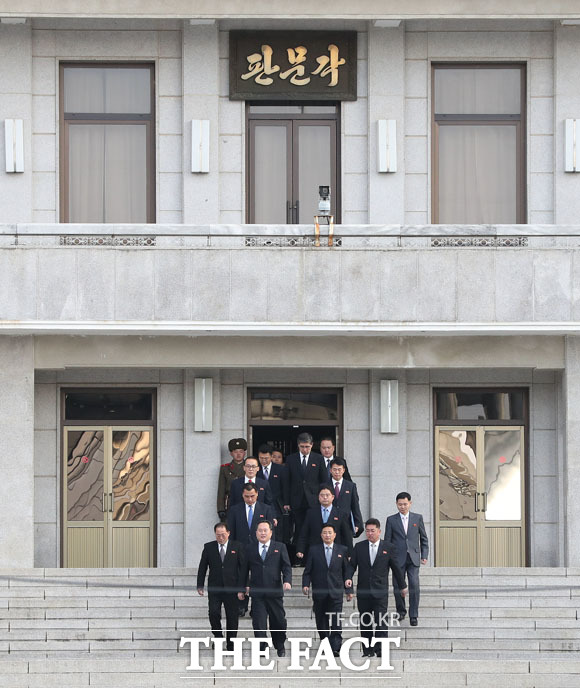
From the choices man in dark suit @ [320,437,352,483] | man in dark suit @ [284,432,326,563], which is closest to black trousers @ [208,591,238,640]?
man in dark suit @ [284,432,326,563]

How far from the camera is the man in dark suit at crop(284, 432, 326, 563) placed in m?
20.9

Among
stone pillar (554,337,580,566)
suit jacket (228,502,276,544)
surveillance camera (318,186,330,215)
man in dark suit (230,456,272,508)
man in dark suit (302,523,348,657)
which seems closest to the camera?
man in dark suit (302,523,348,657)

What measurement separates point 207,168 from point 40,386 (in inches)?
159

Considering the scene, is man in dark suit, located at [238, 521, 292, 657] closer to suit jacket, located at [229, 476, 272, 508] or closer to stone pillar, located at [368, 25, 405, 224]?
suit jacket, located at [229, 476, 272, 508]

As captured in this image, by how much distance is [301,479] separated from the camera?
68.6ft

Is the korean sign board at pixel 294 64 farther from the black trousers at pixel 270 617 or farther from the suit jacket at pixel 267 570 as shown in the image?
the black trousers at pixel 270 617

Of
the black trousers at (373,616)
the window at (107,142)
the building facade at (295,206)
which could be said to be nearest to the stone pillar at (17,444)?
the building facade at (295,206)

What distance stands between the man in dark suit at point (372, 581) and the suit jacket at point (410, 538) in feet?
2.02

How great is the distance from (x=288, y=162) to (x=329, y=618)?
24.9 ft

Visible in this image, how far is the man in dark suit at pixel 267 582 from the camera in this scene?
18344 mm

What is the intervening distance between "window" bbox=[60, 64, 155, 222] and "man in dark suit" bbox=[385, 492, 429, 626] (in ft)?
20.8

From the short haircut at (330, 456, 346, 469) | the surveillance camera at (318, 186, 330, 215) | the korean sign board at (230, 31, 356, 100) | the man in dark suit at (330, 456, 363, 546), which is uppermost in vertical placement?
the korean sign board at (230, 31, 356, 100)

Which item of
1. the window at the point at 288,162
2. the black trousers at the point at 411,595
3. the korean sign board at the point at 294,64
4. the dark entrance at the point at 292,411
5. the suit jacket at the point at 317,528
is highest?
the korean sign board at the point at 294,64

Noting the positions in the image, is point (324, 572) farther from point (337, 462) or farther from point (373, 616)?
point (337, 462)
